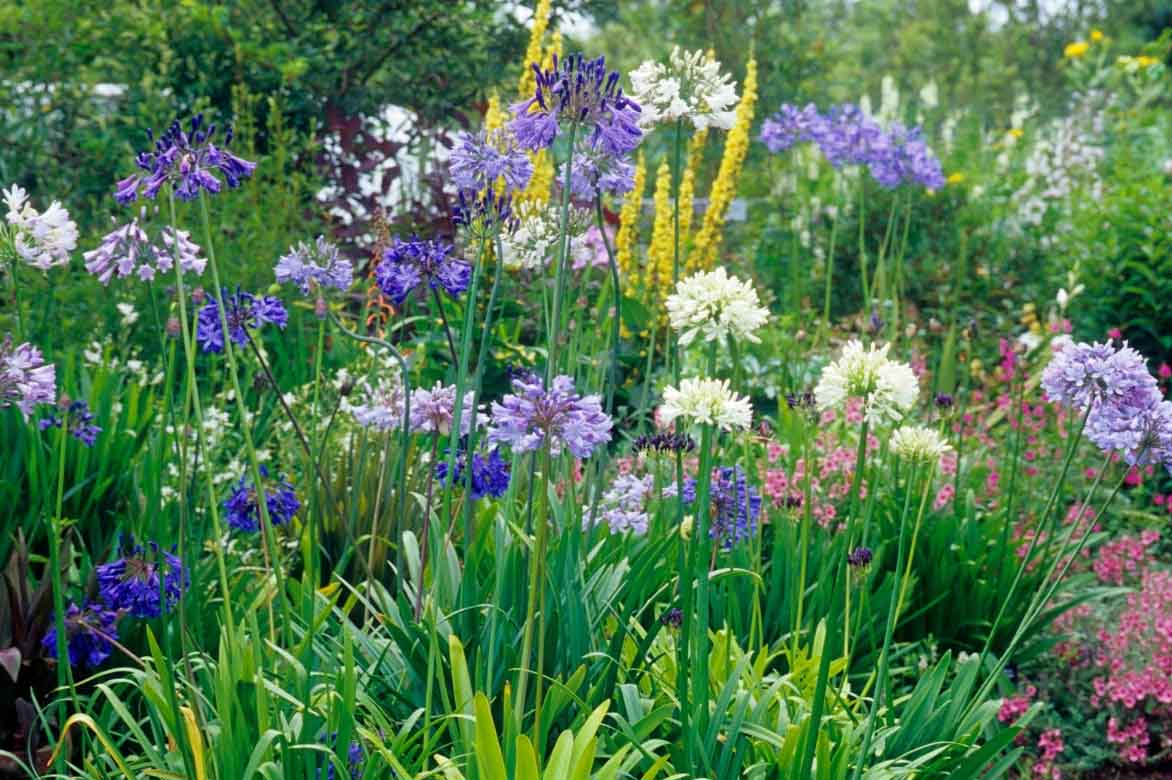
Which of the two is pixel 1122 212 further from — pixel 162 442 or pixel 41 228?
pixel 41 228

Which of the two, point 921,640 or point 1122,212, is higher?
point 1122,212

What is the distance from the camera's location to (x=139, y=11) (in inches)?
297

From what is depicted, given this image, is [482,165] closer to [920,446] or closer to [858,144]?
→ [920,446]

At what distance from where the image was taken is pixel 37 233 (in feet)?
8.13

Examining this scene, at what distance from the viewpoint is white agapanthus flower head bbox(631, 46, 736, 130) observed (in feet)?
8.46

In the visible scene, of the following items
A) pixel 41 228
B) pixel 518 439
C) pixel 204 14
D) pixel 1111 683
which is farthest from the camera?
pixel 204 14

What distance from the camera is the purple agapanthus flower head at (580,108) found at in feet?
7.23

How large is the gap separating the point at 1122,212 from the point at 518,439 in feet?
17.7

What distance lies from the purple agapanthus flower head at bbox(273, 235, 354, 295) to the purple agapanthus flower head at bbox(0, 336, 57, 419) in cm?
53

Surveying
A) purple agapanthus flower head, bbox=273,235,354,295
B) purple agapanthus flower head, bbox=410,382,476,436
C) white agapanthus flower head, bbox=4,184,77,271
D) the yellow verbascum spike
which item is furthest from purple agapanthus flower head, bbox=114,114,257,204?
the yellow verbascum spike

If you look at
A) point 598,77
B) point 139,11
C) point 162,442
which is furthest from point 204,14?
point 598,77

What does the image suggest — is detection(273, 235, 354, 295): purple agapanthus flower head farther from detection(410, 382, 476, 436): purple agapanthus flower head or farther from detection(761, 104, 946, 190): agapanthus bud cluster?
detection(761, 104, 946, 190): agapanthus bud cluster

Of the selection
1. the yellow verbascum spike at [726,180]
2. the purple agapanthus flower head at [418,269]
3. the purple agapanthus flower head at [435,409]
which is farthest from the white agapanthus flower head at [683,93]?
the yellow verbascum spike at [726,180]

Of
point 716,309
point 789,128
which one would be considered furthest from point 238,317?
point 789,128
